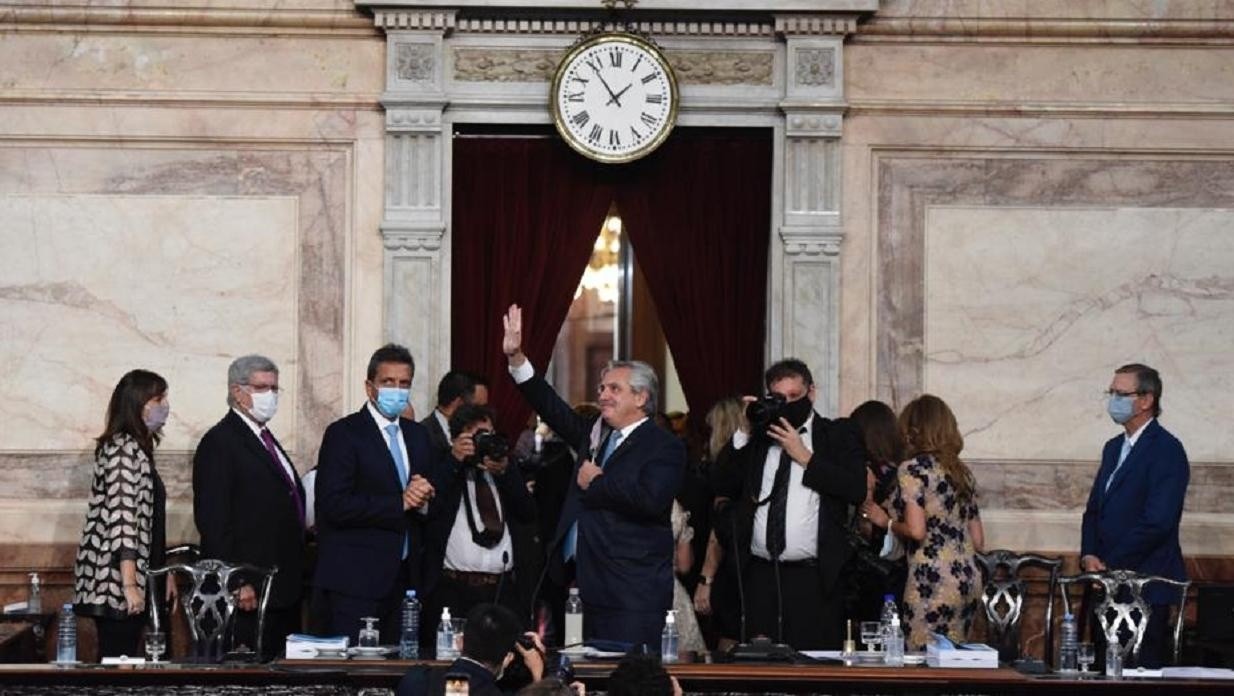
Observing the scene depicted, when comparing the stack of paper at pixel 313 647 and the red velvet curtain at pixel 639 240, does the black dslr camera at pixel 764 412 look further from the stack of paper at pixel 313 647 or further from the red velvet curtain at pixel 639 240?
the stack of paper at pixel 313 647

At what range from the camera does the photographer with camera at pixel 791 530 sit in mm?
9242

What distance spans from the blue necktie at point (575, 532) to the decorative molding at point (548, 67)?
8.03ft

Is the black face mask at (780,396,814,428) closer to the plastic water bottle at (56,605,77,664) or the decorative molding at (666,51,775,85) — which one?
the decorative molding at (666,51,775,85)

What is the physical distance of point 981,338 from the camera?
11000 millimetres

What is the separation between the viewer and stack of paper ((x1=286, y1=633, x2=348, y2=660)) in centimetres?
806

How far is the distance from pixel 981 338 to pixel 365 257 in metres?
2.82

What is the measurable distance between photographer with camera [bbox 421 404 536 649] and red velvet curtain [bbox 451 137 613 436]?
160 centimetres

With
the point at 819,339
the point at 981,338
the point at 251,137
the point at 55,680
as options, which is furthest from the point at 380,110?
the point at 55,680

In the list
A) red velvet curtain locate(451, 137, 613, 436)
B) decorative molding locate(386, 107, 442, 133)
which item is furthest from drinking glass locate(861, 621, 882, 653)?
decorative molding locate(386, 107, 442, 133)

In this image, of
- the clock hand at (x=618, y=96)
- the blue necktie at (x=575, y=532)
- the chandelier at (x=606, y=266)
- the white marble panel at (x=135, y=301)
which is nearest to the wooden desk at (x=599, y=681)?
the blue necktie at (x=575, y=532)

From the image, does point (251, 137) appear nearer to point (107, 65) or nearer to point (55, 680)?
point (107, 65)

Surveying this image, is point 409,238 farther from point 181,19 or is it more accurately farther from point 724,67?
point 724,67

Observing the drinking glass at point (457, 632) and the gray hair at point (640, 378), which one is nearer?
the drinking glass at point (457, 632)

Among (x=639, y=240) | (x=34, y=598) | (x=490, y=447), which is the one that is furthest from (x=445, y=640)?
(x=639, y=240)
